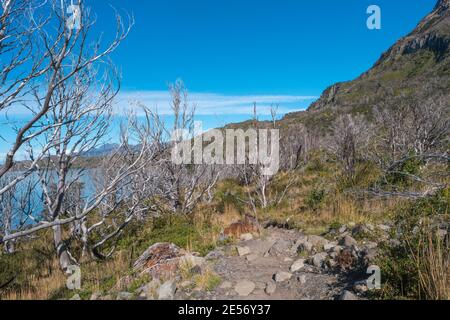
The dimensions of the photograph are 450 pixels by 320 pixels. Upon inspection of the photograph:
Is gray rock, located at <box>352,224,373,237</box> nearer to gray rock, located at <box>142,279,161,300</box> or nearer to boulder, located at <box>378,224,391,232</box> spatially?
boulder, located at <box>378,224,391,232</box>

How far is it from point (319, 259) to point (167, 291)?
2302 mm

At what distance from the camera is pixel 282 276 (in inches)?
181

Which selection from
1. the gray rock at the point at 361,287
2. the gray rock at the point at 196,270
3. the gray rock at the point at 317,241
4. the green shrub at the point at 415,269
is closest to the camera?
the green shrub at the point at 415,269

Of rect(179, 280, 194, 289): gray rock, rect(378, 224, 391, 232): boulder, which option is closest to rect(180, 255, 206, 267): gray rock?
rect(179, 280, 194, 289): gray rock

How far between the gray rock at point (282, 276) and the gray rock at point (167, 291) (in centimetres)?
144

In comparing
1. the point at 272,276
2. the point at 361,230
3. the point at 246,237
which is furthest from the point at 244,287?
the point at 361,230

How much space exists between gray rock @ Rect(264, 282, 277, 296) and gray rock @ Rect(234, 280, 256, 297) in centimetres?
19

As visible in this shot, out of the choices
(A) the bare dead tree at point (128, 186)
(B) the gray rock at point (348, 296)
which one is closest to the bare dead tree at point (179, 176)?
(A) the bare dead tree at point (128, 186)

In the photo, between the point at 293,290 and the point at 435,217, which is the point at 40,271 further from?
the point at 435,217

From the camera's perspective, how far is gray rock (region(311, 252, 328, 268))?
15.8 ft

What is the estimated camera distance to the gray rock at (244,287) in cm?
425

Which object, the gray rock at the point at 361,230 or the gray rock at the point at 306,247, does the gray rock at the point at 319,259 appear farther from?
the gray rock at the point at 361,230
